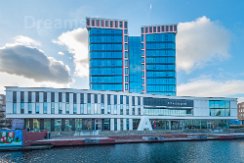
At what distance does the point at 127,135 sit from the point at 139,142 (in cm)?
501

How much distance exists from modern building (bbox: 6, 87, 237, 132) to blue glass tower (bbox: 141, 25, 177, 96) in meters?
28.8

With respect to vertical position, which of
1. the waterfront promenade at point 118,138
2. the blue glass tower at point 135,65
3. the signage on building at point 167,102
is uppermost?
the blue glass tower at point 135,65

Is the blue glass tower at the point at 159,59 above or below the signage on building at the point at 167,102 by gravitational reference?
above

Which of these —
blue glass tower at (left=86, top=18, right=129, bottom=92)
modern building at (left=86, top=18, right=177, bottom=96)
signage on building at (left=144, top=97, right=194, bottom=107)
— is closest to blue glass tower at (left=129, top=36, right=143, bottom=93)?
modern building at (left=86, top=18, right=177, bottom=96)

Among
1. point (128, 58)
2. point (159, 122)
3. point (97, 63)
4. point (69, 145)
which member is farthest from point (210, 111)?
point (69, 145)

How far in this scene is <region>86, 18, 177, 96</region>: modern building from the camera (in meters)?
143

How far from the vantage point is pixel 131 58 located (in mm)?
153250

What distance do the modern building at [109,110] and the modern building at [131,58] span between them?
2877cm

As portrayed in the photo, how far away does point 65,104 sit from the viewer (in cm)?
9569

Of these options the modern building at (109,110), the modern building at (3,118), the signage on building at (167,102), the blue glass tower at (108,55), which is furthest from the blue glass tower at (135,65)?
the modern building at (3,118)

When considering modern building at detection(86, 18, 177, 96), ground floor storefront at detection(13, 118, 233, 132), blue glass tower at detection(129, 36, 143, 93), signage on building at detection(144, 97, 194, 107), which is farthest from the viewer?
blue glass tower at detection(129, 36, 143, 93)

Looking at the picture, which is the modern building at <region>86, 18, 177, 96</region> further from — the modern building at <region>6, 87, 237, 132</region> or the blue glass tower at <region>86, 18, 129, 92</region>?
the modern building at <region>6, 87, 237, 132</region>

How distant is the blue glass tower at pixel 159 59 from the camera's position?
486 ft

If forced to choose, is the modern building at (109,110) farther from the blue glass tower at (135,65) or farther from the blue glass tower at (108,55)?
the blue glass tower at (135,65)
